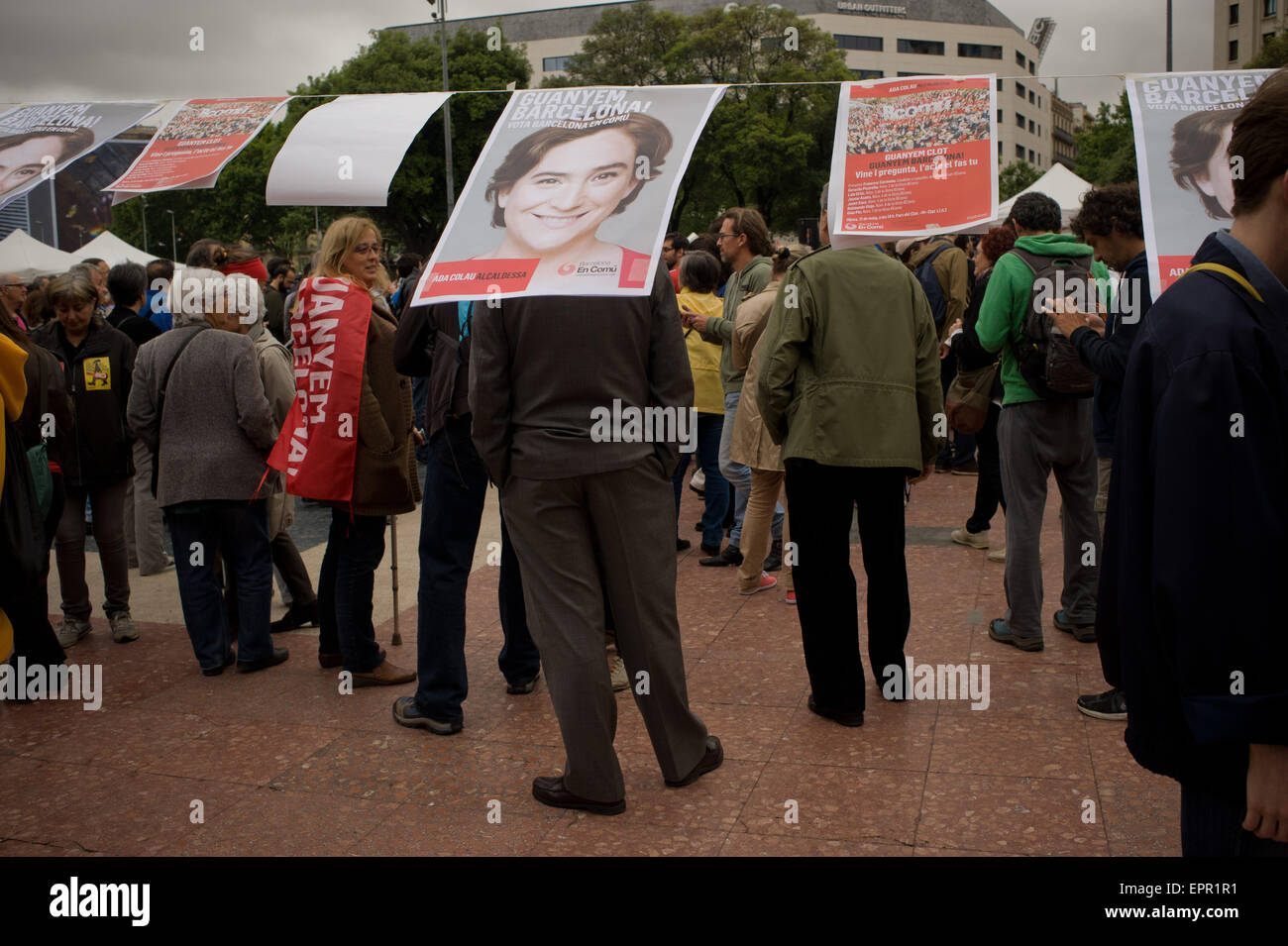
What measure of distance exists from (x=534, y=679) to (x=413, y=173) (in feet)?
134

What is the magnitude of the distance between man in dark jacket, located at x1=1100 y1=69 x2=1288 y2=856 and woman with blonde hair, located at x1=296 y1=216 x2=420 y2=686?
361cm

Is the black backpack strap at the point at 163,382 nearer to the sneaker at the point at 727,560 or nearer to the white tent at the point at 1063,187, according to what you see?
the sneaker at the point at 727,560

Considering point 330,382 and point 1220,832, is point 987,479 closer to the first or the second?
point 330,382

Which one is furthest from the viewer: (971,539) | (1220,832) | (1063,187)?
(1063,187)

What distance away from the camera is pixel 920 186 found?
418 centimetres

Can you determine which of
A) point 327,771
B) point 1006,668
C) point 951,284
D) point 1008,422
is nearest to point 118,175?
point 327,771

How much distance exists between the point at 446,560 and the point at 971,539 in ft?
13.9

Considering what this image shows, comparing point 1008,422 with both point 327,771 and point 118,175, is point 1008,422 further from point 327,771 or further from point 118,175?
point 118,175

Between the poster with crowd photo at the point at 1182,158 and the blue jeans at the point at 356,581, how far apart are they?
130 inches

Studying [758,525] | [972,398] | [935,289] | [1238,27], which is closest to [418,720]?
[758,525]

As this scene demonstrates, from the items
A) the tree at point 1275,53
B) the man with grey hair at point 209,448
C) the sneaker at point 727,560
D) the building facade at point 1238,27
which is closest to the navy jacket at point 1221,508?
the man with grey hair at point 209,448

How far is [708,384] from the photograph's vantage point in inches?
299

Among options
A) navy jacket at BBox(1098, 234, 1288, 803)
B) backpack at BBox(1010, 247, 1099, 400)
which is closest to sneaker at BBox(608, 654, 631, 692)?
backpack at BBox(1010, 247, 1099, 400)
